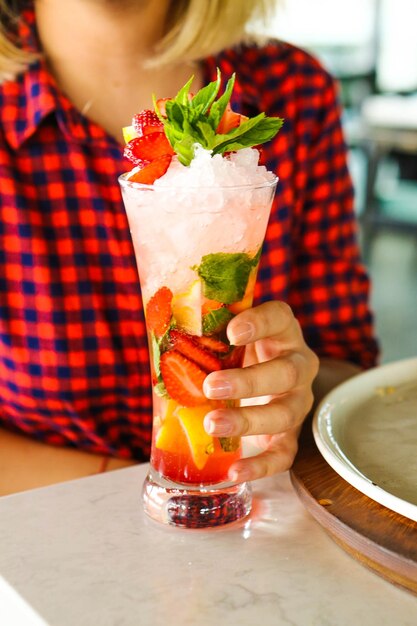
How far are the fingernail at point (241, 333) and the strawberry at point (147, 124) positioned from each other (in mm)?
220

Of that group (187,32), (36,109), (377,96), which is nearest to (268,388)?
(36,109)

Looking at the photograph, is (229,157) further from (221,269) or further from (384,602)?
(384,602)

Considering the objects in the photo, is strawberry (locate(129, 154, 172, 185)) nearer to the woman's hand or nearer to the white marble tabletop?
the woman's hand

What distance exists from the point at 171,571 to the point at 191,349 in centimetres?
22

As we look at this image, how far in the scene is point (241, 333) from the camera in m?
0.86

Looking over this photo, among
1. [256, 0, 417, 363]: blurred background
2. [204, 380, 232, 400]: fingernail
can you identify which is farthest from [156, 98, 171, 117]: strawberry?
[256, 0, 417, 363]: blurred background

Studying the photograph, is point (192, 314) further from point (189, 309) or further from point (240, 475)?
point (240, 475)

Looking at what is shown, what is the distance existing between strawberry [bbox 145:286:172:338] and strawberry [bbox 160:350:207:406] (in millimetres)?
29

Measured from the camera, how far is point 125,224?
4.61 ft

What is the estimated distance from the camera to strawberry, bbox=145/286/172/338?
34.0 inches

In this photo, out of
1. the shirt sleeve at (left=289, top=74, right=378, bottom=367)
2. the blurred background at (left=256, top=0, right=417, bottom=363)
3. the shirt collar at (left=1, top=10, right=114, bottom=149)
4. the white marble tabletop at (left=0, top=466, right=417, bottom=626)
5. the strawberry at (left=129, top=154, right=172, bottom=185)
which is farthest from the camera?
the blurred background at (left=256, top=0, right=417, bottom=363)

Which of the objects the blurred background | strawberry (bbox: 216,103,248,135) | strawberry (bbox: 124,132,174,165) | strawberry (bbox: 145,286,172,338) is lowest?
the blurred background

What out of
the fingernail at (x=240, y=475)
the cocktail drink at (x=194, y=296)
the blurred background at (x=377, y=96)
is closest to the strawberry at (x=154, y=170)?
the cocktail drink at (x=194, y=296)

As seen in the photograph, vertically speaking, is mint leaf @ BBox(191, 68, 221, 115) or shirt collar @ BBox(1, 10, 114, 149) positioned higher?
mint leaf @ BBox(191, 68, 221, 115)
